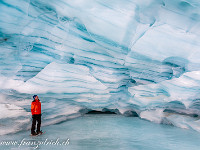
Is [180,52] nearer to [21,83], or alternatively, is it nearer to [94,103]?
[94,103]

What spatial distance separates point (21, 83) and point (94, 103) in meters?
1.58

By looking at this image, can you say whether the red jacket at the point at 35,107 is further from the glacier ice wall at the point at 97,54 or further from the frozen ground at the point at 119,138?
the glacier ice wall at the point at 97,54

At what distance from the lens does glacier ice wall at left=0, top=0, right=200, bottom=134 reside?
3033 mm

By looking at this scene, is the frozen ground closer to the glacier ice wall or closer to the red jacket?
the red jacket

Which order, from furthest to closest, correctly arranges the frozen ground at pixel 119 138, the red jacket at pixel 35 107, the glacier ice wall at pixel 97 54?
the red jacket at pixel 35 107 < the glacier ice wall at pixel 97 54 < the frozen ground at pixel 119 138

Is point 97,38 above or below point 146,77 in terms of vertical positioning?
above

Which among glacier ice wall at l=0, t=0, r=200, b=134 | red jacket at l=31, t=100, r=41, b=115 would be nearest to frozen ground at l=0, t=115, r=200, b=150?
red jacket at l=31, t=100, r=41, b=115

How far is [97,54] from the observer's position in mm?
3543

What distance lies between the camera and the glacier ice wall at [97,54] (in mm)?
3033

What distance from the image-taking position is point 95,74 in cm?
383

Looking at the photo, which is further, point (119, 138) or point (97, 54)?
point (97, 54)

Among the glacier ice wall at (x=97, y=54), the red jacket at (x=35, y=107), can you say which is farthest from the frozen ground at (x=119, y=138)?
the glacier ice wall at (x=97, y=54)

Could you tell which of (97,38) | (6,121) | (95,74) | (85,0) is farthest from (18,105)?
(85,0)

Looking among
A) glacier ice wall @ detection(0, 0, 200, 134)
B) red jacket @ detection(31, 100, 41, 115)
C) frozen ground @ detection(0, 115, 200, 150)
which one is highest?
glacier ice wall @ detection(0, 0, 200, 134)
